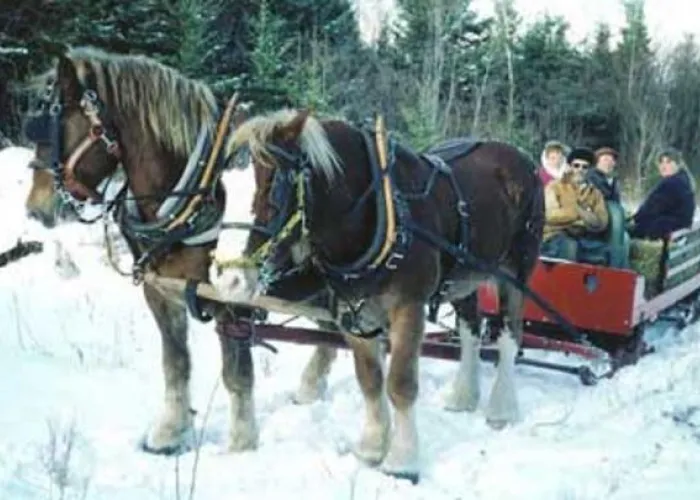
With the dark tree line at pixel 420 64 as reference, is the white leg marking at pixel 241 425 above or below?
below

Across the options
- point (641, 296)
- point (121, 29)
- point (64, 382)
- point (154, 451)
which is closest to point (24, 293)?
point (64, 382)

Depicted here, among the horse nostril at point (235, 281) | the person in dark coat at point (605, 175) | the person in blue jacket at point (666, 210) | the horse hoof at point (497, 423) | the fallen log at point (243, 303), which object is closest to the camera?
the horse nostril at point (235, 281)

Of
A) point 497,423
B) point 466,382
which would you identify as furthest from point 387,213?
point 466,382

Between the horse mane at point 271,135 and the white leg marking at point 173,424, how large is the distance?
4.72ft

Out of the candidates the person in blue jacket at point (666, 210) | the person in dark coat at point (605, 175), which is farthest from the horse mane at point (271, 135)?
the person in blue jacket at point (666, 210)

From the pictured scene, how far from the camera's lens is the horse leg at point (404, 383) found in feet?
14.7

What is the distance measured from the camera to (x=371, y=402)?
473 centimetres

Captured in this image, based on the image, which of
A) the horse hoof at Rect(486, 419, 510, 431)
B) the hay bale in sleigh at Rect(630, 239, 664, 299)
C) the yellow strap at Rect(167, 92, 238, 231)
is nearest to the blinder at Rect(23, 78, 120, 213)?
the yellow strap at Rect(167, 92, 238, 231)

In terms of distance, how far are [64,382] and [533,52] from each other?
87.1ft

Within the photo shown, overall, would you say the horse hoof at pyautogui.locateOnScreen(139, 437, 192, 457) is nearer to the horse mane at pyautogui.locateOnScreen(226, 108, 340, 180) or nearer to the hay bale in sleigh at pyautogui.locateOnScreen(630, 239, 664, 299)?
the horse mane at pyautogui.locateOnScreen(226, 108, 340, 180)

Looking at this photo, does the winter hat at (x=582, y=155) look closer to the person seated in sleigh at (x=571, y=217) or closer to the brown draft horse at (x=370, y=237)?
the person seated in sleigh at (x=571, y=217)

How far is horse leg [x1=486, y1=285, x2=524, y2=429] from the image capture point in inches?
220

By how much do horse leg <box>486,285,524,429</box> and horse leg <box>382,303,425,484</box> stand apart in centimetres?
113

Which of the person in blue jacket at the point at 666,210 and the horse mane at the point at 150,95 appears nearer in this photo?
the horse mane at the point at 150,95
